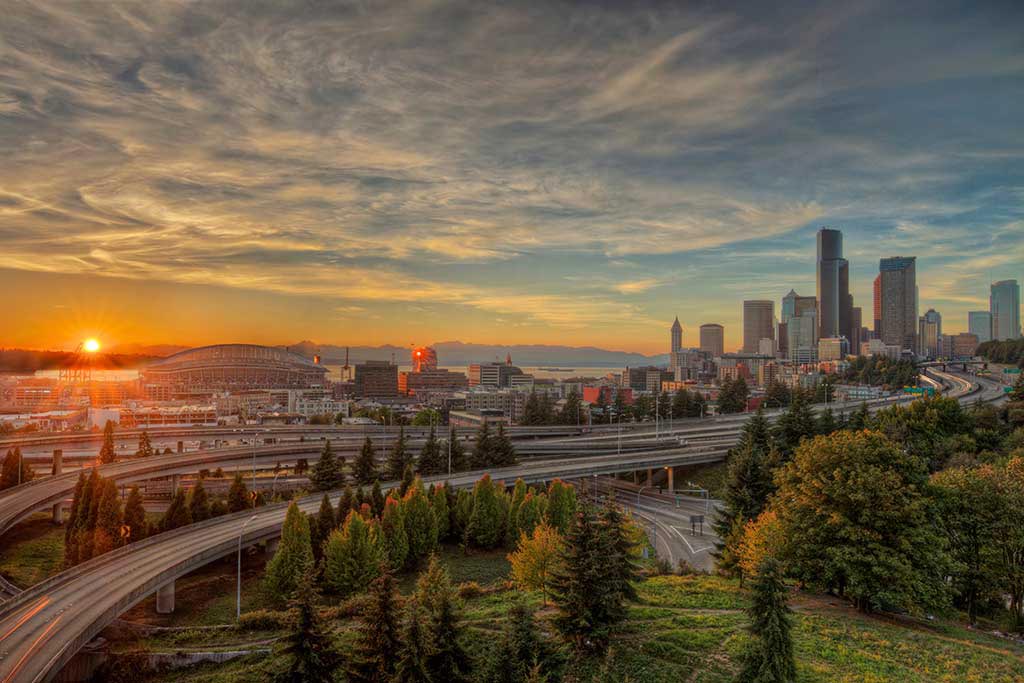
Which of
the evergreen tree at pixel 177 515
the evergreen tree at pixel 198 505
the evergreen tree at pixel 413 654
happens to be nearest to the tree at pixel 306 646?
the evergreen tree at pixel 413 654

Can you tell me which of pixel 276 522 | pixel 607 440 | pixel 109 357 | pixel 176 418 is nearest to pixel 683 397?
pixel 607 440

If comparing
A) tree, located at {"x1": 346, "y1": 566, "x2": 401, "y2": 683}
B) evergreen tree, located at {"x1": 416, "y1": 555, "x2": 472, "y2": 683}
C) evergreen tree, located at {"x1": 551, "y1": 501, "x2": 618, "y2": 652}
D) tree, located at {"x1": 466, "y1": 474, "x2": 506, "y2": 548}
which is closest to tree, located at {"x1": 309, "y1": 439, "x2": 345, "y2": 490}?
tree, located at {"x1": 466, "y1": 474, "x2": 506, "y2": 548}

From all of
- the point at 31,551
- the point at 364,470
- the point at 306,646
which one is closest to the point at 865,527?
the point at 306,646

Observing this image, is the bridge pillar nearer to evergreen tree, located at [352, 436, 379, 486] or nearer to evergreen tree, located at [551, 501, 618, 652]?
evergreen tree, located at [551, 501, 618, 652]

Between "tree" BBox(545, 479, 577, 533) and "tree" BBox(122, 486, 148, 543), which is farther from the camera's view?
"tree" BBox(545, 479, 577, 533)

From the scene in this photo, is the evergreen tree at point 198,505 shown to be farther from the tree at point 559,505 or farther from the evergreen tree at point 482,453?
the evergreen tree at point 482,453

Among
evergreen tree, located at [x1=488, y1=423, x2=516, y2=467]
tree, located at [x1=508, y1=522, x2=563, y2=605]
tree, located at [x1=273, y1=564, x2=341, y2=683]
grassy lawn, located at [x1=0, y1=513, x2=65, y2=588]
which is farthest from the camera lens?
evergreen tree, located at [x1=488, y1=423, x2=516, y2=467]

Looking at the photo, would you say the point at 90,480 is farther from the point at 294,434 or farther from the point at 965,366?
the point at 965,366
